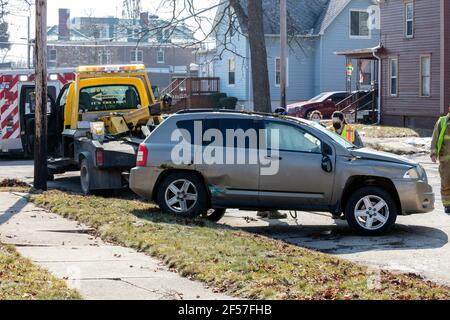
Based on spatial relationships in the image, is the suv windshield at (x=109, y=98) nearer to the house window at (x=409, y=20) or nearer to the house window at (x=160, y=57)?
the house window at (x=409, y=20)

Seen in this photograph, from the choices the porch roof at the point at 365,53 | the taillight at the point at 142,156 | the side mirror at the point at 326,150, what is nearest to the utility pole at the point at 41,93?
the taillight at the point at 142,156

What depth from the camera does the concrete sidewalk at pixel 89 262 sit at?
7.89 m

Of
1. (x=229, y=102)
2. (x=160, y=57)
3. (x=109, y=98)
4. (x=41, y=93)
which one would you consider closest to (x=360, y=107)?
(x=229, y=102)

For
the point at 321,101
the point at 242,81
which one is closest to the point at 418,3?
the point at 321,101

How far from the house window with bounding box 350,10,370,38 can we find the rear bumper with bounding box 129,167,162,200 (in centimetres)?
3664

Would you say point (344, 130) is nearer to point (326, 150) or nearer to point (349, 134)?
point (349, 134)

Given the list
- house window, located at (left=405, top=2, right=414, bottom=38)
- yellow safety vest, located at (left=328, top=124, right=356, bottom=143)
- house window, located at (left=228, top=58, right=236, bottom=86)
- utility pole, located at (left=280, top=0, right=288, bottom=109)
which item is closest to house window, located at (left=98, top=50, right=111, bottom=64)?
house window, located at (left=228, top=58, right=236, bottom=86)

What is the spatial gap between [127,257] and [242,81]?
39.0 metres

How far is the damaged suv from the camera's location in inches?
472

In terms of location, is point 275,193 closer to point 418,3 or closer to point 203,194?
point 203,194

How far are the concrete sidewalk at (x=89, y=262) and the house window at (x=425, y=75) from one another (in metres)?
25.1

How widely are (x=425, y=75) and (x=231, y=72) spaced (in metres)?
16.8

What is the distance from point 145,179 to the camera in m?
12.9

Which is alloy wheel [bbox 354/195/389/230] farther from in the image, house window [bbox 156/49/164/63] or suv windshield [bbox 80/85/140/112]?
house window [bbox 156/49/164/63]
